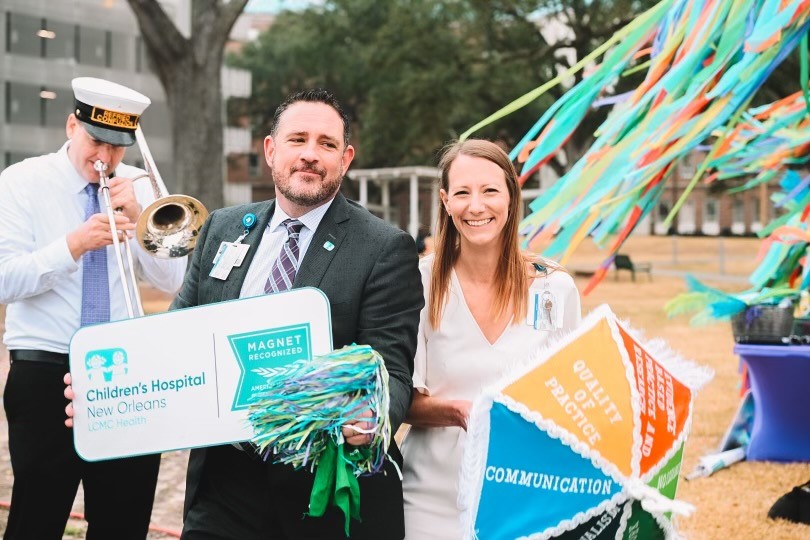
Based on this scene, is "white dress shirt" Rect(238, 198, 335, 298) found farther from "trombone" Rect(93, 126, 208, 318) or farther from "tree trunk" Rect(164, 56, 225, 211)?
"tree trunk" Rect(164, 56, 225, 211)

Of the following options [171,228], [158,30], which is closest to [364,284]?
[171,228]

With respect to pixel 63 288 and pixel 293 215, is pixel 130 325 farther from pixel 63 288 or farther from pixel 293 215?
pixel 63 288

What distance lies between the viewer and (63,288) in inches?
113

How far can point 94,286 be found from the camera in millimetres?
2924

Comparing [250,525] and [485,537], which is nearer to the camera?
[485,537]

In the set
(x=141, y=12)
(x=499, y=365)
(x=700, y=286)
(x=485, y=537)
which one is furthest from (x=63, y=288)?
(x=141, y=12)

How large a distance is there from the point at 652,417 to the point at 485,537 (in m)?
0.42

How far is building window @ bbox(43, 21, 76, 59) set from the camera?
94.4 ft

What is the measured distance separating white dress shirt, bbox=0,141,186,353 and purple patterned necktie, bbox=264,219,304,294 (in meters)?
0.81

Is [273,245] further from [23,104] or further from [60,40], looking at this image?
[60,40]

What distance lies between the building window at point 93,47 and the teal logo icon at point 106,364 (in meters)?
29.7

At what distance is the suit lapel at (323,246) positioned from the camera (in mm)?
2168

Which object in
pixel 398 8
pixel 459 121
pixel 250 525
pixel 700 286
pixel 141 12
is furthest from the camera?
pixel 459 121

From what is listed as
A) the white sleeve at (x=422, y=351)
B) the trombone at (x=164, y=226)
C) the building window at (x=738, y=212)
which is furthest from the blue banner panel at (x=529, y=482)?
the building window at (x=738, y=212)
